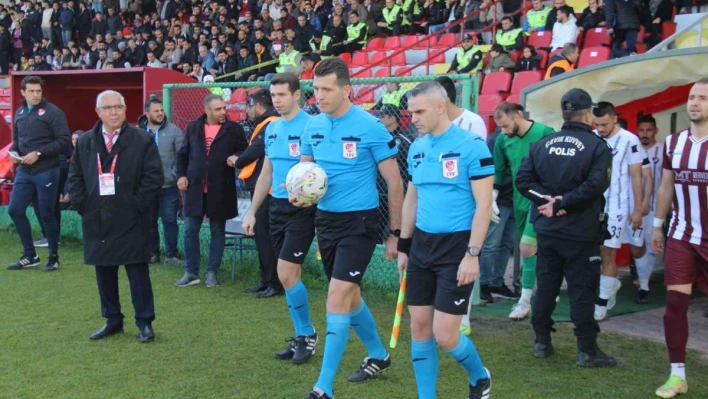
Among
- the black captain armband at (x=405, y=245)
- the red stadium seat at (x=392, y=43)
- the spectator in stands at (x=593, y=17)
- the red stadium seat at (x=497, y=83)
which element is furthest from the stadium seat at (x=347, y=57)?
the black captain armband at (x=405, y=245)

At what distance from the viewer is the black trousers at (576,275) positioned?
5242mm

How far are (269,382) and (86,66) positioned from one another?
780 inches

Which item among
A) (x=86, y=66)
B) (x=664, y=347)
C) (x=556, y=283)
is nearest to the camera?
(x=556, y=283)

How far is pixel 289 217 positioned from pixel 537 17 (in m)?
9.87

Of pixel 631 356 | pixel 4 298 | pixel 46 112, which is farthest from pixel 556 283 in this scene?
pixel 46 112

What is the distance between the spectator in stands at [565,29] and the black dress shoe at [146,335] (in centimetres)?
902

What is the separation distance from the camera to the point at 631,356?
5629 millimetres

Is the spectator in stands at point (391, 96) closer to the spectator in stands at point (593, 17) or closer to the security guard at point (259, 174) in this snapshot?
the security guard at point (259, 174)

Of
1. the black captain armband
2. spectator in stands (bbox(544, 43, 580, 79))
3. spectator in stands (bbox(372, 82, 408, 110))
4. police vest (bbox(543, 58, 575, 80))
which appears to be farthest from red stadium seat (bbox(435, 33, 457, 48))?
the black captain armband

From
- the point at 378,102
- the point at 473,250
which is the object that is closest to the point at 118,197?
the point at 473,250

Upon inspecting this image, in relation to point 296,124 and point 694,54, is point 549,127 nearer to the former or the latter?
point 694,54

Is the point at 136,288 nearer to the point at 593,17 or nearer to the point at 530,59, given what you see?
the point at 530,59

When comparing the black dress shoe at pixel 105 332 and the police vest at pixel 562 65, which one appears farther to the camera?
the police vest at pixel 562 65

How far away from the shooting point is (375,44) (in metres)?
17.1
